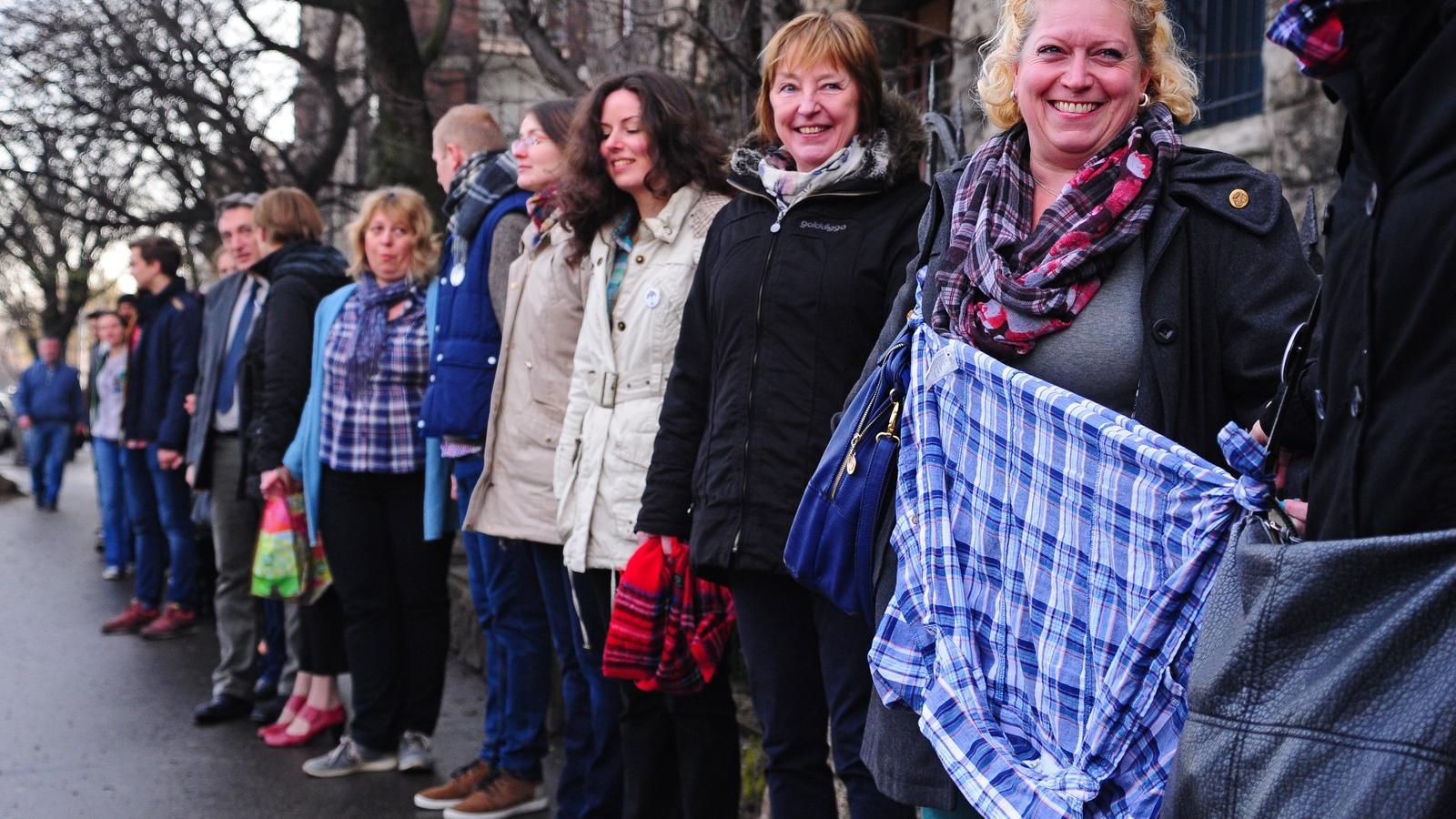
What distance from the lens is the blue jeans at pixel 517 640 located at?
4.96 m

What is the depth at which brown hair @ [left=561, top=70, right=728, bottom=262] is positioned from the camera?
4.15 m

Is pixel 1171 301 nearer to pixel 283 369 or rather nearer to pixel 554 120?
pixel 554 120

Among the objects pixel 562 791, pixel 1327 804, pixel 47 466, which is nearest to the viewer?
pixel 1327 804

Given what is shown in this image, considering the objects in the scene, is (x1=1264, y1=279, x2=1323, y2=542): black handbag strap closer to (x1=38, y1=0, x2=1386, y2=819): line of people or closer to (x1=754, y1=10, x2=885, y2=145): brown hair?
(x1=38, y1=0, x2=1386, y2=819): line of people

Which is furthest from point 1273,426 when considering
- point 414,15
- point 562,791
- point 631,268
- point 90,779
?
point 414,15

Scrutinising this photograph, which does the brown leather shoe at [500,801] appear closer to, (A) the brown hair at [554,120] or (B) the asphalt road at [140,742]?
(B) the asphalt road at [140,742]

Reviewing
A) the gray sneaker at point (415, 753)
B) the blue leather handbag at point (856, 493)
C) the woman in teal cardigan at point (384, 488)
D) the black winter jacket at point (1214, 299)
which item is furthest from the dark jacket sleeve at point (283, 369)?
the black winter jacket at point (1214, 299)

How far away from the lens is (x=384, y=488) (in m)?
5.46

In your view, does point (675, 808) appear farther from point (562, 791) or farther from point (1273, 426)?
point (1273, 426)

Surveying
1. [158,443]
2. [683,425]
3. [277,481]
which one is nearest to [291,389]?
[277,481]

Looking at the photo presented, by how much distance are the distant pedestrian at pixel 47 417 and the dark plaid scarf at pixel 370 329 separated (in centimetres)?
1446

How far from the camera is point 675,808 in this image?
163 inches

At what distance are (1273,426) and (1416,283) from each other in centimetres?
41

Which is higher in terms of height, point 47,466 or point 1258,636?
point 1258,636
